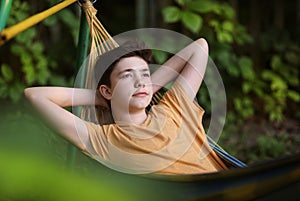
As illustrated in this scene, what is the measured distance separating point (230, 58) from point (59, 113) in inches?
83.3

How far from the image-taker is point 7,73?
2.52m

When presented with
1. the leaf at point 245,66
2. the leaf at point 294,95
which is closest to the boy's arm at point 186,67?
the leaf at point 245,66

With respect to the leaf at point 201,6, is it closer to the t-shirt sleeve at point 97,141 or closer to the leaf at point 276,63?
the leaf at point 276,63

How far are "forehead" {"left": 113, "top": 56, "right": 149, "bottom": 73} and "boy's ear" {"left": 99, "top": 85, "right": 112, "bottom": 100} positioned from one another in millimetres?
46

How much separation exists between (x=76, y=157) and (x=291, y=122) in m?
2.10

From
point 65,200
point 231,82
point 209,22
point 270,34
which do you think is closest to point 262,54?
point 270,34

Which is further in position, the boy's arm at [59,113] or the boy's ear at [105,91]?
the boy's ear at [105,91]

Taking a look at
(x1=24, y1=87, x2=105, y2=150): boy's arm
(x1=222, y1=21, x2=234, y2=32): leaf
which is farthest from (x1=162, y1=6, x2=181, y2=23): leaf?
(x1=24, y1=87, x2=105, y2=150): boy's arm

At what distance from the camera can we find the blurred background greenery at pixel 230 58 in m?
2.56

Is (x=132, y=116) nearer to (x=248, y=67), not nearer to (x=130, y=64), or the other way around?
(x=130, y=64)

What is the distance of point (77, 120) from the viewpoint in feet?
3.45

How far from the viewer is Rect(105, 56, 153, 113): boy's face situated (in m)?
1.06

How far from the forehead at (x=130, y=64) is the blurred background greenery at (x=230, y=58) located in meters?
1.20

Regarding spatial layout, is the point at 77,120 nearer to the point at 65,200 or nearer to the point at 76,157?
the point at 76,157
